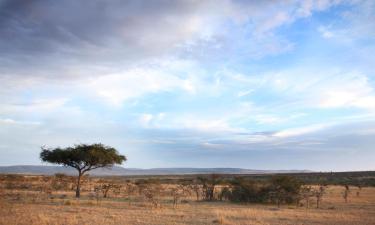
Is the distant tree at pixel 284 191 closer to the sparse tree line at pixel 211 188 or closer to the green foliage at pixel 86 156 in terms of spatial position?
the sparse tree line at pixel 211 188

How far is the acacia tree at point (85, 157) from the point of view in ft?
149

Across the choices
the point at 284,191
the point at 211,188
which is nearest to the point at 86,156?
the point at 211,188

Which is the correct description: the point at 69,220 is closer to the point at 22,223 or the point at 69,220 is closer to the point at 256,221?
the point at 22,223

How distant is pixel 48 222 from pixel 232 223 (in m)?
9.09

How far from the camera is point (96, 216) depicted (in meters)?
24.1

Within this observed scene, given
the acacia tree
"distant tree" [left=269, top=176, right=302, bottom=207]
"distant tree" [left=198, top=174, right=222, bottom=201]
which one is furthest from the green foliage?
"distant tree" [left=269, top=176, right=302, bottom=207]

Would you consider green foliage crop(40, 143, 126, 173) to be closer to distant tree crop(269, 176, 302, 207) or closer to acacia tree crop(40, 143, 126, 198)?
acacia tree crop(40, 143, 126, 198)

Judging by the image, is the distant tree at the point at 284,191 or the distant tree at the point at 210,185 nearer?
the distant tree at the point at 284,191

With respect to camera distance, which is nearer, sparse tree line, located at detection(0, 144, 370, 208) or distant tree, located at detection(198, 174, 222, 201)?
sparse tree line, located at detection(0, 144, 370, 208)

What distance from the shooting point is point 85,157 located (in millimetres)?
45094

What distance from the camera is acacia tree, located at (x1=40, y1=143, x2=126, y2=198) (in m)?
45.3

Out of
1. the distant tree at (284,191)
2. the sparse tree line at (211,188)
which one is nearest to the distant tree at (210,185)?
the sparse tree line at (211,188)

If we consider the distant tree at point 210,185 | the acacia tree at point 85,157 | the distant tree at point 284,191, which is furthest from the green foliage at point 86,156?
the distant tree at point 284,191

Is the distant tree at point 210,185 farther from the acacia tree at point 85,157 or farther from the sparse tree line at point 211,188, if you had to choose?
the acacia tree at point 85,157
